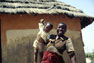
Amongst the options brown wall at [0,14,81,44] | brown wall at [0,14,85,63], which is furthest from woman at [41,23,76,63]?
brown wall at [0,14,81,44]

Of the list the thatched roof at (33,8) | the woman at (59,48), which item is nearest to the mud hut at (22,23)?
the thatched roof at (33,8)

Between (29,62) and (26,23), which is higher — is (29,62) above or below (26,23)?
below

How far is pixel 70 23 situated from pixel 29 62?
2196 mm

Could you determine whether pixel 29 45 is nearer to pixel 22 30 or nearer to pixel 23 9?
pixel 22 30

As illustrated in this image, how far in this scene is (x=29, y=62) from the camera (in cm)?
646

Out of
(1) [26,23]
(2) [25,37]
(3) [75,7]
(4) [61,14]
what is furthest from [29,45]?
(3) [75,7]

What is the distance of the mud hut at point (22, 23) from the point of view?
20.7ft

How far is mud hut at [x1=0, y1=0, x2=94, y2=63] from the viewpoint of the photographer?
6312 mm

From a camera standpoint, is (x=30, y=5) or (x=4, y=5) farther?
(x=30, y=5)

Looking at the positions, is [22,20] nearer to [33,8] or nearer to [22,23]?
[22,23]

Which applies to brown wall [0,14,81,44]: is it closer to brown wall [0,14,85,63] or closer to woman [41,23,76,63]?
brown wall [0,14,85,63]

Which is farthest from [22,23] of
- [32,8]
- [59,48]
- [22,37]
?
[59,48]

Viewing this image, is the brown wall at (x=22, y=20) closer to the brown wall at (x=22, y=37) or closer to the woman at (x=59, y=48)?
the brown wall at (x=22, y=37)

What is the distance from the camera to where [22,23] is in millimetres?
6637
